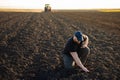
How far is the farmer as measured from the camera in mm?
5503

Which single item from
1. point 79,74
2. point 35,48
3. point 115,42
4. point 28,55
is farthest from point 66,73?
point 115,42

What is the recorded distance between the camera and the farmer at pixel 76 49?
550cm

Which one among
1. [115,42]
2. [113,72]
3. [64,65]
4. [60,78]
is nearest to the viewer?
[60,78]

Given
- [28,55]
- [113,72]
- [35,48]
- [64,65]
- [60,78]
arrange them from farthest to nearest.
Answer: [35,48], [28,55], [64,65], [113,72], [60,78]

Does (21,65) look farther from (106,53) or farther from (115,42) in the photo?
(115,42)

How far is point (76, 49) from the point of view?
612 cm

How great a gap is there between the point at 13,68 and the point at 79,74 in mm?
1931

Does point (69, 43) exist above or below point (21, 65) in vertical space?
above

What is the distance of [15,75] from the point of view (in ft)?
19.6

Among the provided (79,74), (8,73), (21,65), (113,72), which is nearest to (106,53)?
(113,72)

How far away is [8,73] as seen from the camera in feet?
20.1

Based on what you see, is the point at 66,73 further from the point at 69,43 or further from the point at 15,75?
the point at 15,75

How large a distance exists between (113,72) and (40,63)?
7.22ft

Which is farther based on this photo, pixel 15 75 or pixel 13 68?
pixel 13 68
